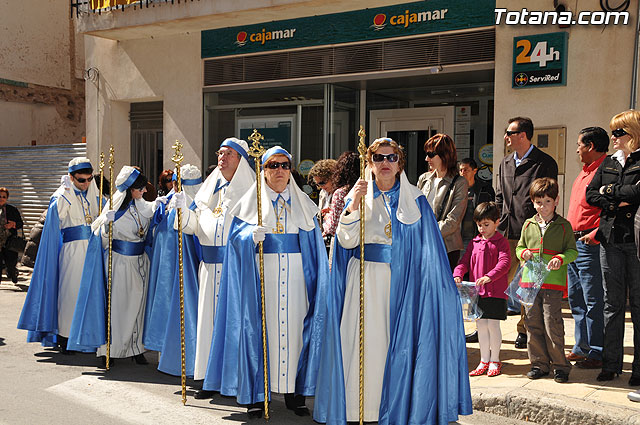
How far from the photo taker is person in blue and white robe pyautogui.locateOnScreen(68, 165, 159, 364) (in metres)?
6.66

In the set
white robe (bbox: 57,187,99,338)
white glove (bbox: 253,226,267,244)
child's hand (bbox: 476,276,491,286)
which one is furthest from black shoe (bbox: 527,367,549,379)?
white robe (bbox: 57,187,99,338)

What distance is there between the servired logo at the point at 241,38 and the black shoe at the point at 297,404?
8583 mm

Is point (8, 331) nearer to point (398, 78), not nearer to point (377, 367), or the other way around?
point (377, 367)

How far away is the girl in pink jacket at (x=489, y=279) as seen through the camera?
231 inches

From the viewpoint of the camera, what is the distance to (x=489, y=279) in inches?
229

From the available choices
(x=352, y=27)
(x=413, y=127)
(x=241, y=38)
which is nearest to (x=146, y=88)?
(x=241, y=38)

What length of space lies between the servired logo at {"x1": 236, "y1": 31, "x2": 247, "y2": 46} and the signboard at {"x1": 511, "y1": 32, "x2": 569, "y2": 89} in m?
5.04

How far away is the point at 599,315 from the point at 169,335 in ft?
11.9

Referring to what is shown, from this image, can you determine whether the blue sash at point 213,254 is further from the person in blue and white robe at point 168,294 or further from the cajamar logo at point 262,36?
the cajamar logo at point 262,36

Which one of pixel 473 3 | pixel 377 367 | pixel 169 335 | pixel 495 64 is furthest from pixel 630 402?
pixel 473 3

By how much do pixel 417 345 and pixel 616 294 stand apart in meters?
1.86

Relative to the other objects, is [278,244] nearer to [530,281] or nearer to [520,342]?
[530,281]

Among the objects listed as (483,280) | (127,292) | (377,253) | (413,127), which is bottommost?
(127,292)

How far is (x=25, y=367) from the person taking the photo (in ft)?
21.8
